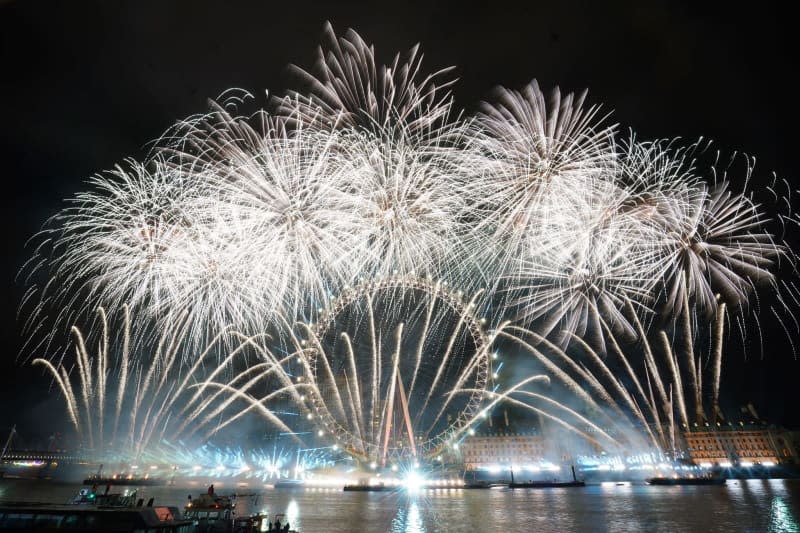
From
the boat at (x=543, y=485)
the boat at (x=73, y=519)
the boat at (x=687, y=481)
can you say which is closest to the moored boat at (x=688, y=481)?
the boat at (x=687, y=481)

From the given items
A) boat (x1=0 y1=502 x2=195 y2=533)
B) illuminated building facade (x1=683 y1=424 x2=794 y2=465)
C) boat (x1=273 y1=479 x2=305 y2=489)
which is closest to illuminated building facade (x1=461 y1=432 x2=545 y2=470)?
illuminated building facade (x1=683 y1=424 x2=794 y2=465)

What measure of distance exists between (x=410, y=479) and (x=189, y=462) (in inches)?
2502

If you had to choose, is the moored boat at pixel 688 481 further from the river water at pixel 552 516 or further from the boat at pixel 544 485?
the river water at pixel 552 516

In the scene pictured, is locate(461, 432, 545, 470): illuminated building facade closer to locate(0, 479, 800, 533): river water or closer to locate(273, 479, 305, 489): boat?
locate(273, 479, 305, 489): boat

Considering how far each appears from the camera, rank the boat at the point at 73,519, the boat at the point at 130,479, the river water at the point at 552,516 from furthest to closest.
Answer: the boat at the point at 130,479 < the river water at the point at 552,516 < the boat at the point at 73,519

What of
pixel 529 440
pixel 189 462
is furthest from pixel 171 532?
pixel 529 440

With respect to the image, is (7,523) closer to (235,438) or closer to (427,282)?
(427,282)

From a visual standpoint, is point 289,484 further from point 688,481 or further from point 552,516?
point 688,481

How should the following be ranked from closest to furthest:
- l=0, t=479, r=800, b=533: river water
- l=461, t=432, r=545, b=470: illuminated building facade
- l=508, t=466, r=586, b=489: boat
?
l=0, t=479, r=800, b=533: river water
l=508, t=466, r=586, b=489: boat
l=461, t=432, r=545, b=470: illuminated building facade

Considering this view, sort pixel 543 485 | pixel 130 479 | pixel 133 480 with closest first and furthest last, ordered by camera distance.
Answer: pixel 543 485
pixel 130 479
pixel 133 480

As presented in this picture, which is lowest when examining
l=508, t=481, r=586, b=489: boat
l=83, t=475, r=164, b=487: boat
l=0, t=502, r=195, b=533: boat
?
l=508, t=481, r=586, b=489: boat

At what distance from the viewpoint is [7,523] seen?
1764 cm

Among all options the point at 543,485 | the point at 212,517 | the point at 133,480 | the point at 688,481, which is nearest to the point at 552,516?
the point at 212,517

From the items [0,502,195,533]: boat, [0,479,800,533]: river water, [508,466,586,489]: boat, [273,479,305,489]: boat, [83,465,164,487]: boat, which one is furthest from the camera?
[83,465,164,487]: boat
